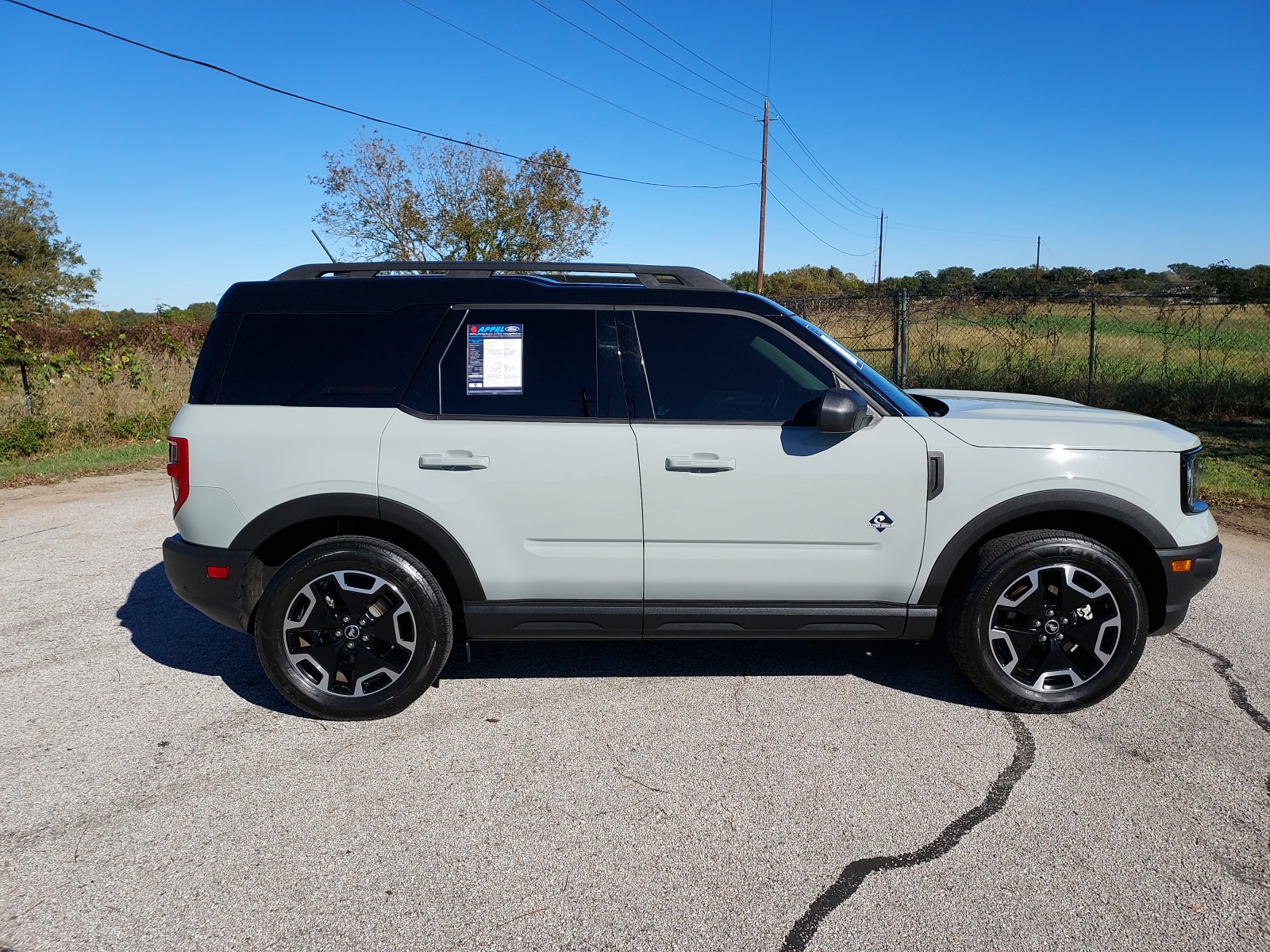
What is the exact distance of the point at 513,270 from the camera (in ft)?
13.7

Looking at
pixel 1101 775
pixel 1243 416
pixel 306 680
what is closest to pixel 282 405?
pixel 306 680

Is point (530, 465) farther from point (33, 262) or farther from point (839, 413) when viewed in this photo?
point (33, 262)

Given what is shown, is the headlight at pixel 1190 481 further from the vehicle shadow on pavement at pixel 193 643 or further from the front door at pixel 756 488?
the vehicle shadow on pavement at pixel 193 643

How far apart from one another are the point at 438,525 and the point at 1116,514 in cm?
300

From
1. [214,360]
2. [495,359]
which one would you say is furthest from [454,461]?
[214,360]

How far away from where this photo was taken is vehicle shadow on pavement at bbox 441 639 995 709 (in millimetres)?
4270

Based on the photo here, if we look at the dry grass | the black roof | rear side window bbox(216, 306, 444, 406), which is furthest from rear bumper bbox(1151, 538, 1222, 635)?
the dry grass

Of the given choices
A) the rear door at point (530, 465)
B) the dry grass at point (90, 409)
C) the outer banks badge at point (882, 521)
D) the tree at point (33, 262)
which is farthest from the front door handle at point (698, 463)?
the tree at point (33, 262)

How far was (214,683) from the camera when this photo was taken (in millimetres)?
4219

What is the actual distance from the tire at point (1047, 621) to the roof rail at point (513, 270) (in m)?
→ 1.81

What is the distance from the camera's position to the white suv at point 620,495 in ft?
12.1

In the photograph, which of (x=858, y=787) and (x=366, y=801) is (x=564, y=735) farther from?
(x=858, y=787)

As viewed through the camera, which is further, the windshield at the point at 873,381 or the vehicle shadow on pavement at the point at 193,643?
the vehicle shadow on pavement at the point at 193,643

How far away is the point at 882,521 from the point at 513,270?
215 cm
